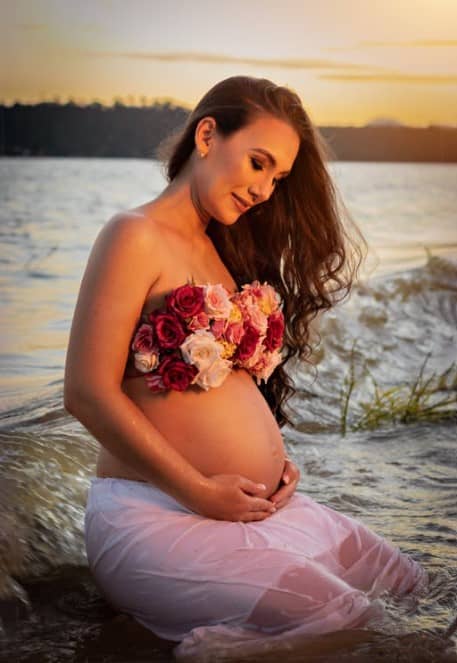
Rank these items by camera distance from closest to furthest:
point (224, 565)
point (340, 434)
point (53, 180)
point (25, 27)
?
point (224, 565) < point (340, 434) < point (25, 27) < point (53, 180)

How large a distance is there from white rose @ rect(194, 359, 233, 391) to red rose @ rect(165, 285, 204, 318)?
0.11 m

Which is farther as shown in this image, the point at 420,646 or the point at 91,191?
the point at 91,191

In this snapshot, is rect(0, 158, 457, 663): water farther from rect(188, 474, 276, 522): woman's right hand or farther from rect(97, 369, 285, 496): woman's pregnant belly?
rect(97, 369, 285, 496): woman's pregnant belly

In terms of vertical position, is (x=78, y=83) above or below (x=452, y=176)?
above

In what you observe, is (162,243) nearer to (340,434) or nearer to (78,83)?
(340,434)

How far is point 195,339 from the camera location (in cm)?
208

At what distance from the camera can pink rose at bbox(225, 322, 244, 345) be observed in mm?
2148

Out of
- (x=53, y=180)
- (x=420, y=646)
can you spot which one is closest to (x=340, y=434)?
(x=420, y=646)

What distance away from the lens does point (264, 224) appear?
247 centimetres

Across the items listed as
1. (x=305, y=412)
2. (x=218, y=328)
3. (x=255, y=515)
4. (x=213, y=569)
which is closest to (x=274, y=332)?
(x=218, y=328)

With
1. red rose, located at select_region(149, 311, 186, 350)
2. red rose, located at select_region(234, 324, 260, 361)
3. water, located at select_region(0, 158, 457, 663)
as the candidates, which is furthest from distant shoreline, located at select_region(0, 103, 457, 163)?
red rose, located at select_region(149, 311, 186, 350)

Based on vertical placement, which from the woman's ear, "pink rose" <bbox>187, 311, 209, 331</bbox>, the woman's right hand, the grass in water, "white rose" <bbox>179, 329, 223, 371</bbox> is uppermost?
the woman's ear

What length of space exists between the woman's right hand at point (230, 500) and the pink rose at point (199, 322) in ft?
0.95

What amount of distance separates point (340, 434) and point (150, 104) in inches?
102
